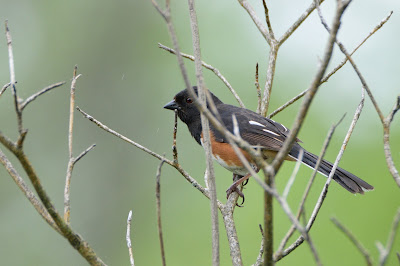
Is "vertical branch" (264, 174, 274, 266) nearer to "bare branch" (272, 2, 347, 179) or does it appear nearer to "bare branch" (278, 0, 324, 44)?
"bare branch" (272, 2, 347, 179)

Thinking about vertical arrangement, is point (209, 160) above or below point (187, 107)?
above

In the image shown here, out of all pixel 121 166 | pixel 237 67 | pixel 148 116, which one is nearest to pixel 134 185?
pixel 121 166

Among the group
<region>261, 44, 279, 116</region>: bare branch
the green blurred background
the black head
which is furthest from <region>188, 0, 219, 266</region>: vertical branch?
the green blurred background

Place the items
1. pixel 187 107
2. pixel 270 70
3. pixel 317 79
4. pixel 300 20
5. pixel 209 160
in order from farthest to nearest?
pixel 187 107, pixel 270 70, pixel 300 20, pixel 209 160, pixel 317 79

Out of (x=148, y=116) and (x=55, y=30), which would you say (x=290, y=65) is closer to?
(x=148, y=116)

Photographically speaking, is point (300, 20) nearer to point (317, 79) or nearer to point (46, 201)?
point (317, 79)

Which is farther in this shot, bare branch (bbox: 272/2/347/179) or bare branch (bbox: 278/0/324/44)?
bare branch (bbox: 278/0/324/44)

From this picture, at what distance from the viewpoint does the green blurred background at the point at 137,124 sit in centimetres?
829

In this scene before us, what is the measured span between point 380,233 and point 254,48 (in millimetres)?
4766

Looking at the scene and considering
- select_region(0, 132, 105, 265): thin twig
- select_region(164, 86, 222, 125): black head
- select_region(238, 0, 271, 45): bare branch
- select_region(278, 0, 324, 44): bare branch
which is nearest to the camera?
select_region(0, 132, 105, 265): thin twig

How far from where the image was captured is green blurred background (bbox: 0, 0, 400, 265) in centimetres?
829

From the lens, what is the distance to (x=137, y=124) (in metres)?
9.67

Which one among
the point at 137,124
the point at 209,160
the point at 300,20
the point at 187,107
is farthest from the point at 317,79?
the point at 137,124

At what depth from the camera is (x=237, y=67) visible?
1041cm
